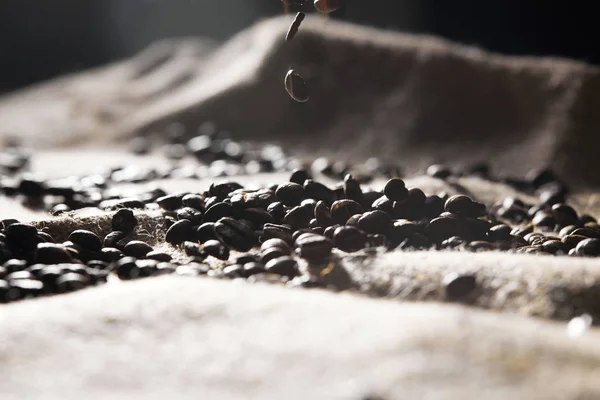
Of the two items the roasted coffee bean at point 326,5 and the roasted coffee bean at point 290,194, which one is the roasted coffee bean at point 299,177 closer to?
the roasted coffee bean at point 290,194

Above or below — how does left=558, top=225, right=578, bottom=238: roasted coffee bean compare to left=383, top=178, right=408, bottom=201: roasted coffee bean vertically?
below

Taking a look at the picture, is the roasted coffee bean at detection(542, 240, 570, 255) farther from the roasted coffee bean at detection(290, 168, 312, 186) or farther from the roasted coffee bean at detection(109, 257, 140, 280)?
the roasted coffee bean at detection(109, 257, 140, 280)

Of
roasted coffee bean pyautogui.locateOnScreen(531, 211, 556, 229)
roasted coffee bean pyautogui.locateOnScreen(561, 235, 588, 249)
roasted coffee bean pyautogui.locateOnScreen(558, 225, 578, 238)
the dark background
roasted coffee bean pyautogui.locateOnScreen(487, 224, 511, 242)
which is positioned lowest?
roasted coffee bean pyautogui.locateOnScreen(531, 211, 556, 229)

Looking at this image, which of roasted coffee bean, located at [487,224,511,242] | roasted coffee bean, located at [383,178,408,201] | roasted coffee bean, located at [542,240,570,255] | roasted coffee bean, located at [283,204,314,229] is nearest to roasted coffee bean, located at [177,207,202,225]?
roasted coffee bean, located at [283,204,314,229]

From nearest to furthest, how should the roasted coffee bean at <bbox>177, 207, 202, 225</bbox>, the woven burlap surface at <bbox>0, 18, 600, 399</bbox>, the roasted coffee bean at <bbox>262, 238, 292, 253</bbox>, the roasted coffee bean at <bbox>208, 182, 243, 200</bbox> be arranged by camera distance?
the woven burlap surface at <bbox>0, 18, 600, 399</bbox> → the roasted coffee bean at <bbox>262, 238, 292, 253</bbox> → the roasted coffee bean at <bbox>177, 207, 202, 225</bbox> → the roasted coffee bean at <bbox>208, 182, 243, 200</bbox>

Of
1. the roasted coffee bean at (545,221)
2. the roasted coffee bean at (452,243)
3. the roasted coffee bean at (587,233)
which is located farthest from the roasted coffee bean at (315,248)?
the roasted coffee bean at (545,221)

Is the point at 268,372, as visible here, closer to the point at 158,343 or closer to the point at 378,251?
the point at 158,343
